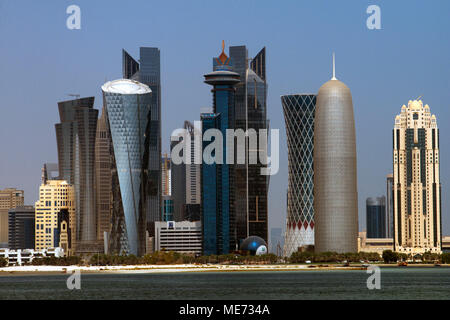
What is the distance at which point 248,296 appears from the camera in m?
181
